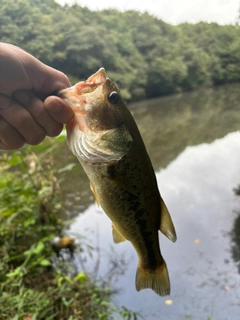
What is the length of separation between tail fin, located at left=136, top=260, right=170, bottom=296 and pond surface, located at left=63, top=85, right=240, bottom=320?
1760 mm

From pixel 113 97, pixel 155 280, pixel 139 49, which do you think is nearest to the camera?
pixel 113 97

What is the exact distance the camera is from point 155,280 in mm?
1523

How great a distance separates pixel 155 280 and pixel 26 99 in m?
1.06

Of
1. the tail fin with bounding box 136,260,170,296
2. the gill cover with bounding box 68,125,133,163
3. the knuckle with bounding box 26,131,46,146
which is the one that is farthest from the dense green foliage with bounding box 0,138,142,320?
the gill cover with bounding box 68,125,133,163

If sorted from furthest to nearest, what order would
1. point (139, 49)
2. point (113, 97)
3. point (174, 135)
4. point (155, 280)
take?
point (139, 49)
point (174, 135)
point (155, 280)
point (113, 97)

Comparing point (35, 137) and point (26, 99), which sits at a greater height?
point (26, 99)

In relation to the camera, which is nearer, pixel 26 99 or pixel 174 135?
pixel 26 99

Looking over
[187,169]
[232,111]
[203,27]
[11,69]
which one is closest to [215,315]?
[11,69]

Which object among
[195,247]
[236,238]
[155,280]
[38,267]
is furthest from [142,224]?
[236,238]

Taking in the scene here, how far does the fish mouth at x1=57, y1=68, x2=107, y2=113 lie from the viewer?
119 centimetres

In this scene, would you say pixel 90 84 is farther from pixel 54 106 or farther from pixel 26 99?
pixel 26 99

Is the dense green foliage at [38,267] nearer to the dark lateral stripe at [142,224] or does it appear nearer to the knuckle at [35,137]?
the dark lateral stripe at [142,224]

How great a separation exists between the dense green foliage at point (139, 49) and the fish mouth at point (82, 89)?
4756 mm

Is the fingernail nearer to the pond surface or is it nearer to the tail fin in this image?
the tail fin
